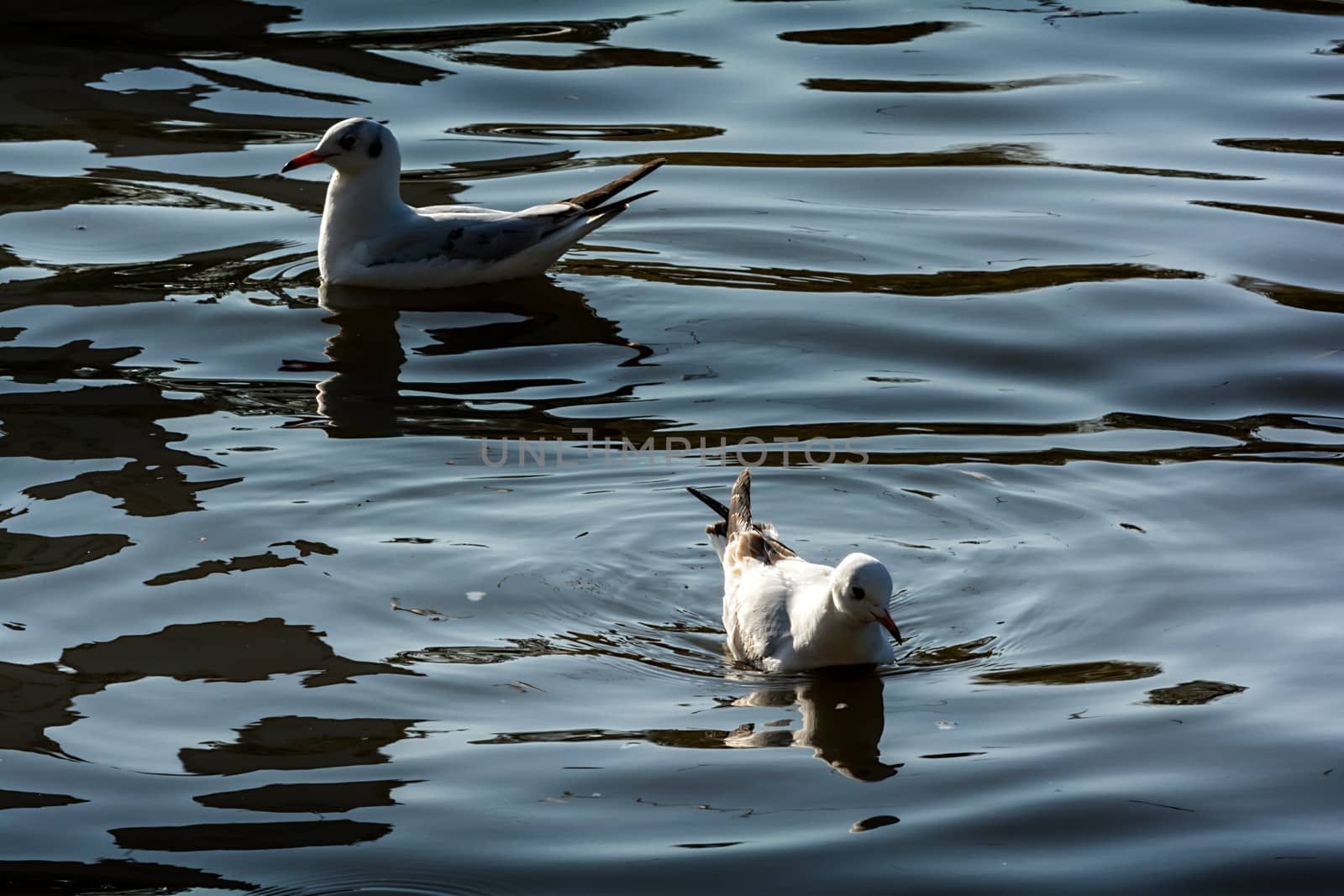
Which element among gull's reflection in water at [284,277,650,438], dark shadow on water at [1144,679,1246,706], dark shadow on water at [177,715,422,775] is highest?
gull's reflection in water at [284,277,650,438]

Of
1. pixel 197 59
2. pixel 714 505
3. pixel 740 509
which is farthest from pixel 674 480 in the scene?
pixel 197 59

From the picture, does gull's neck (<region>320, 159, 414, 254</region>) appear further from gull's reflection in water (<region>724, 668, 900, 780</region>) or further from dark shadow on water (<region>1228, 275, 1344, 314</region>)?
gull's reflection in water (<region>724, 668, 900, 780</region>)

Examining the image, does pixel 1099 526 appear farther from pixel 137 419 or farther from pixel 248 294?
pixel 248 294

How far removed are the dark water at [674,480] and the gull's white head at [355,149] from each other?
782 millimetres

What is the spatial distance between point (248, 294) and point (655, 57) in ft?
20.2

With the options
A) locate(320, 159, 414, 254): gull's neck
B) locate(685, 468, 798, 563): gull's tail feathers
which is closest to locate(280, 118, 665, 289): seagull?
locate(320, 159, 414, 254): gull's neck

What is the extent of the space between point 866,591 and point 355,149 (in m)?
5.90

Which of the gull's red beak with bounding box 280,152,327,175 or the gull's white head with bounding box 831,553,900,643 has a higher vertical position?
the gull's red beak with bounding box 280,152,327,175

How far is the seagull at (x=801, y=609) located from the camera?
6102mm

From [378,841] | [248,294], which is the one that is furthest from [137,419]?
[378,841]

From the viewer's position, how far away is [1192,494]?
303 inches

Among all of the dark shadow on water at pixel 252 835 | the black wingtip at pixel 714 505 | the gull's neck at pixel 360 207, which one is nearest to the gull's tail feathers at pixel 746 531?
the black wingtip at pixel 714 505

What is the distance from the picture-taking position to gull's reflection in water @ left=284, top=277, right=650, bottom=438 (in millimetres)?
8766

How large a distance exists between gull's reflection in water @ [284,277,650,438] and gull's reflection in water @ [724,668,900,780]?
113 inches
